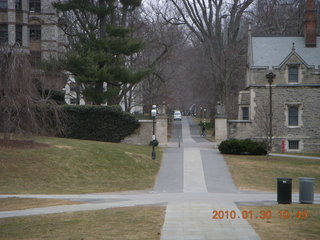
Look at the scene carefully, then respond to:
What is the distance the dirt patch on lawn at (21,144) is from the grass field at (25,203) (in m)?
8.63

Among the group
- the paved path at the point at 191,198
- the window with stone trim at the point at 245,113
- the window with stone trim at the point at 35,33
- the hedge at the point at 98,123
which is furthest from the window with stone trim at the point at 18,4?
the window with stone trim at the point at 245,113

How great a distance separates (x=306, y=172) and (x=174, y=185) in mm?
8647

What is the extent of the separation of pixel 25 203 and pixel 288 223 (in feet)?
28.4

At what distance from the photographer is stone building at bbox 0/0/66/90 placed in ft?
157

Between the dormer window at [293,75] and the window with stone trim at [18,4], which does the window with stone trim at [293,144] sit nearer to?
the dormer window at [293,75]

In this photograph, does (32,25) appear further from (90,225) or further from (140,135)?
(90,225)

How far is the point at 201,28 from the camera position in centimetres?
5416

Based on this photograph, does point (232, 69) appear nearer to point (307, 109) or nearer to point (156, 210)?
point (307, 109)

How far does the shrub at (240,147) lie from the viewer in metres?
34.9

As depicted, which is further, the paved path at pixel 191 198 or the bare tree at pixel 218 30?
the bare tree at pixel 218 30

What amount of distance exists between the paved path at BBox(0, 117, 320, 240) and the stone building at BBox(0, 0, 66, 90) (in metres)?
19.9
